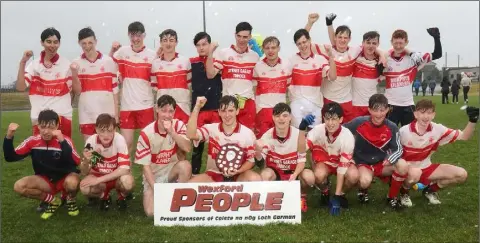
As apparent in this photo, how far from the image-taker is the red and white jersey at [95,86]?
684cm

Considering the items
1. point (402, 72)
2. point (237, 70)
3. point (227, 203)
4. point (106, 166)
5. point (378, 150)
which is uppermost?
point (237, 70)

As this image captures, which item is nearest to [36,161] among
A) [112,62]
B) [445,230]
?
[112,62]

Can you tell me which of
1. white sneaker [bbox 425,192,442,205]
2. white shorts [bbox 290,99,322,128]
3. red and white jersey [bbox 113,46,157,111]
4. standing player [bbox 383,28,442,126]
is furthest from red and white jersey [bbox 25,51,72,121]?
white sneaker [bbox 425,192,442,205]

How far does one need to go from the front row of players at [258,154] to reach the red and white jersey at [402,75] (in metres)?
1.36

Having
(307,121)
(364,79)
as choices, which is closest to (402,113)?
(364,79)

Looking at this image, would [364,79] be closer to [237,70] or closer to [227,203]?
[237,70]

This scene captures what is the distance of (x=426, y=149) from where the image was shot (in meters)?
5.86

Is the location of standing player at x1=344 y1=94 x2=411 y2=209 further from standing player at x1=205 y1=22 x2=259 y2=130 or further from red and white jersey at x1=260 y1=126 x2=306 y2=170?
standing player at x1=205 y1=22 x2=259 y2=130

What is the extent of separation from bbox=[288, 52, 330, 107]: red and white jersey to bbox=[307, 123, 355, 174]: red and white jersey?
1.05 m

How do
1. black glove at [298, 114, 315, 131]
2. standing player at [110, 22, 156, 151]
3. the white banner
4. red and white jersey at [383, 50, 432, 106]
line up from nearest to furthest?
the white banner
black glove at [298, 114, 315, 131]
standing player at [110, 22, 156, 151]
red and white jersey at [383, 50, 432, 106]

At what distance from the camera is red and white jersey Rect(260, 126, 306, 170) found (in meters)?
5.80

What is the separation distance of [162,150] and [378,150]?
2883 mm

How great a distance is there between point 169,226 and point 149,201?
70 centimetres

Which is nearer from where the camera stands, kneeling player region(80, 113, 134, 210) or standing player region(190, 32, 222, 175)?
kneeling player region(80, 113, 134, 210)
